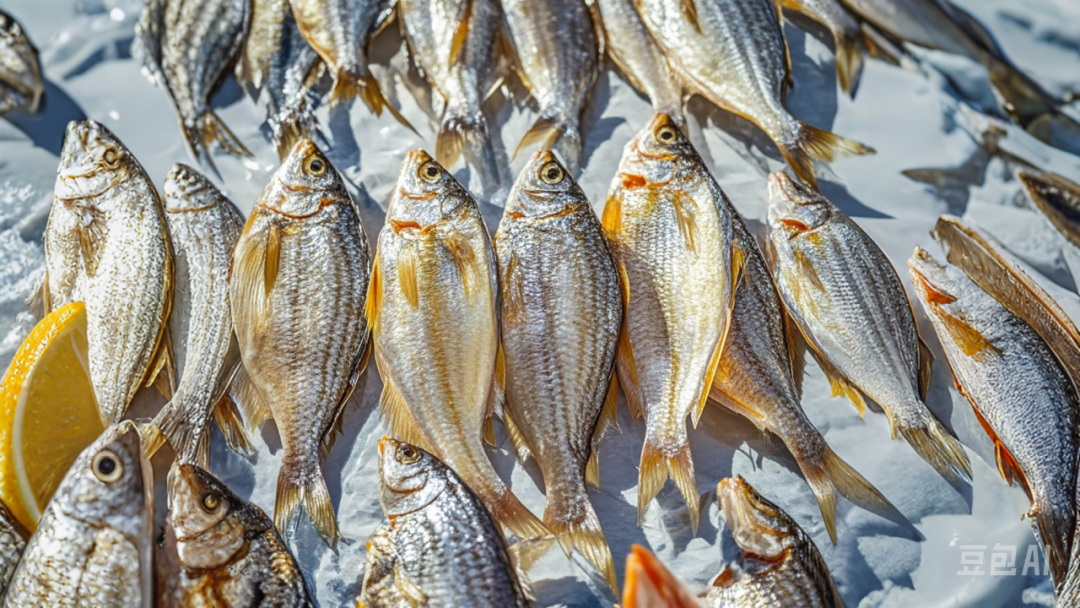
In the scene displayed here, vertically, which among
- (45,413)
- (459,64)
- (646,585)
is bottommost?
(646,585)

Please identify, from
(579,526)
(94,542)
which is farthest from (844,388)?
(94,542)

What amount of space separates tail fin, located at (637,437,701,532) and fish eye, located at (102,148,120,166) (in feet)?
6.42

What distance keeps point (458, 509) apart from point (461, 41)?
6.04 feet

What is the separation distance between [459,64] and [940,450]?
2140 millimetres

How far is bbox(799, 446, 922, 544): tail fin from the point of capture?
86.4 inches

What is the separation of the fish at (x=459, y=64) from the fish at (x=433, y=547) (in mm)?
1226

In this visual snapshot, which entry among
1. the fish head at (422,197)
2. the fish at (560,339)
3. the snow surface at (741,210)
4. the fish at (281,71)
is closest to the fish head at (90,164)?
the snow surface at (741,210)

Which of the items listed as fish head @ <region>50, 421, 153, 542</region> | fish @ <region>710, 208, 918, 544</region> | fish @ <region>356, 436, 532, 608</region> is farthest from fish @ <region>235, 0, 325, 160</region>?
fish @ <region>710, 208, 918, 544</region>

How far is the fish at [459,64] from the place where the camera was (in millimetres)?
2820

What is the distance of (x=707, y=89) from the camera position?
9.61 feet

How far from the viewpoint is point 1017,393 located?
230cm

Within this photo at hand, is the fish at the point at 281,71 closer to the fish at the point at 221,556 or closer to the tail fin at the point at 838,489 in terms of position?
the fish at the point at 221,556

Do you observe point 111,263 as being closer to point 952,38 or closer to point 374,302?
point 374,302

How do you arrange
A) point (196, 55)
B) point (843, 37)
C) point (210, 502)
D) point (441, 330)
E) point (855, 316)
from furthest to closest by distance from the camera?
point (843, 37) < point (196, 55) < point (855, 316) < point (441, 330) < point (210, 502)
